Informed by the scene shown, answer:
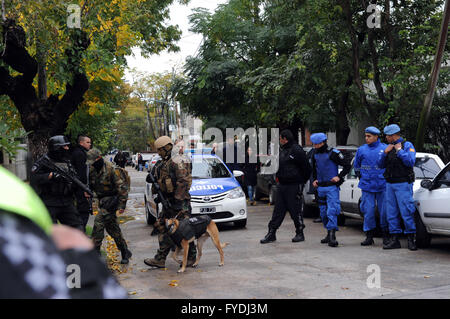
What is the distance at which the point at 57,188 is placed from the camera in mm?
6605

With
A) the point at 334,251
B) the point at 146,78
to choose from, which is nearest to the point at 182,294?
the point at 334,251

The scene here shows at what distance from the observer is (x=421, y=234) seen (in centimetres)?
848

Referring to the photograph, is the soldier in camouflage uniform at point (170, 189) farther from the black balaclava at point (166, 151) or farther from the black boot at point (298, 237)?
the black boot at point (298, 237)

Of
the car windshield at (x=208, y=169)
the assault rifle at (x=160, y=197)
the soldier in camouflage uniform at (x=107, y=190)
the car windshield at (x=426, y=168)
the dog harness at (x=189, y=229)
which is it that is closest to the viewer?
the dog harness at (x=189, y=229)

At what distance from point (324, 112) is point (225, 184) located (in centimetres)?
922

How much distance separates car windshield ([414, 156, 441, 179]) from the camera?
977 cm

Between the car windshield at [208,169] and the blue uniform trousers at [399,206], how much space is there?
456 centimetres

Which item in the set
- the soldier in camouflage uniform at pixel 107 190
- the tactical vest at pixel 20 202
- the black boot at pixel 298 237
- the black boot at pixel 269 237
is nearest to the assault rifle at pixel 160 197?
the soldier in camouflage uniform at pixel 107 190

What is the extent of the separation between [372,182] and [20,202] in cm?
845

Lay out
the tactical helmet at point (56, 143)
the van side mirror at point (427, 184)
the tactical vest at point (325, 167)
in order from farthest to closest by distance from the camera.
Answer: the tactical vest at point (325, 167), the van side mirror at point (427, 184), the tactical helmet at point (56, 143)

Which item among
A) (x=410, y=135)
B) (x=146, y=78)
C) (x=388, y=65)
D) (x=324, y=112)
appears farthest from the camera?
(x=146, y=78)

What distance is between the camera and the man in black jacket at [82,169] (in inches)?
335
